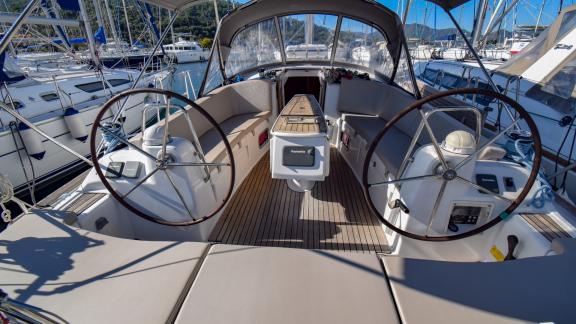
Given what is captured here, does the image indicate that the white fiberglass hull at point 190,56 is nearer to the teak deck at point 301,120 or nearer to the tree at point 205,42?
the tree at point 205,42

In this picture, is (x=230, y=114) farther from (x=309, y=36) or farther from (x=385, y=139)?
(x=385, y=139)

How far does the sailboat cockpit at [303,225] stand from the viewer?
2.96 feet

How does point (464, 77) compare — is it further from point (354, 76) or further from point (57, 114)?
point (57, 114)

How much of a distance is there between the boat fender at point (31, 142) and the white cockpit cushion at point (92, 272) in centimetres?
347

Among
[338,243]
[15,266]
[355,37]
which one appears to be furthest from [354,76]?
[15,266]

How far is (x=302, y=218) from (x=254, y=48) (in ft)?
10.7

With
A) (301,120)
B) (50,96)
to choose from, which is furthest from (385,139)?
(50,96)

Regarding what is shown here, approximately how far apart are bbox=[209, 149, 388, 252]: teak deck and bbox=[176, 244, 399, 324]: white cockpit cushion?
1011 mm

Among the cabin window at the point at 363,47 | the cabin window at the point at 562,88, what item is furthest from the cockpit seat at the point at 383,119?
the cabin window at the point at 562,88

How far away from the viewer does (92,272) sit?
3.32ft

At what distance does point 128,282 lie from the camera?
0.97 meters

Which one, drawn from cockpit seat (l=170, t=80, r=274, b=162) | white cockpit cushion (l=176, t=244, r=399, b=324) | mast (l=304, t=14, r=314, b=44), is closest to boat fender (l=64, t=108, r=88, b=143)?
cockpit seat (l=170, t=80, r=274, b=162)

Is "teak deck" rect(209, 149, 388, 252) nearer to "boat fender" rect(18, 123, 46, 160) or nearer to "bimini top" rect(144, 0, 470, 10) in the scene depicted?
"bimini top" rect(144, 0, 470, 10)

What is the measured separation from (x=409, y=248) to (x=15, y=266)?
2.02 meters
